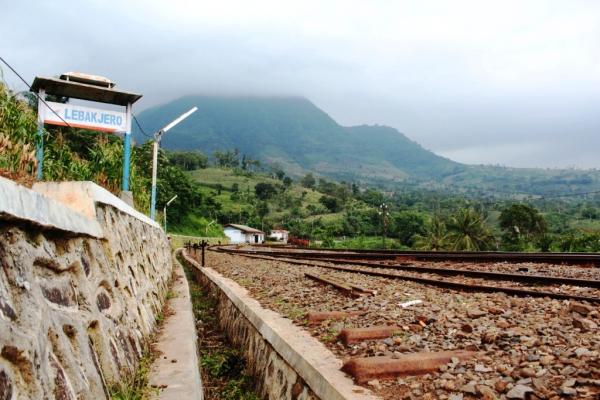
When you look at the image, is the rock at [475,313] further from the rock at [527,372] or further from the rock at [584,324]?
the rock at [527,372]

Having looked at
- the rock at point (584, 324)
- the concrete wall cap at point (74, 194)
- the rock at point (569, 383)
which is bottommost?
the rock at point (569, 383)

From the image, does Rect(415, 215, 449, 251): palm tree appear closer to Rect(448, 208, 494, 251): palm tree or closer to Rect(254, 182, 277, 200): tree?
Rect(448, 208, 494, 251): palm tree

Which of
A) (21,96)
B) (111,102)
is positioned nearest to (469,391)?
(21,96)

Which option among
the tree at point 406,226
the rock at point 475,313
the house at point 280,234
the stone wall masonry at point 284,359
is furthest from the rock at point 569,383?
the house at point 280,234

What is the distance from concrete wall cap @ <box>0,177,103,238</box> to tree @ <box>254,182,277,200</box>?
122 m

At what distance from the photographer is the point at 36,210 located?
8.61ft

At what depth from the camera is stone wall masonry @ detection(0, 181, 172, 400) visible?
7.14 feet

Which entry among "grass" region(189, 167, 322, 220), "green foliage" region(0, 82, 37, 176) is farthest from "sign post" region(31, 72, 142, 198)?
"grass" region(189, 167, 322, 220)

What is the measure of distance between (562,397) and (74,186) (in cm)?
376

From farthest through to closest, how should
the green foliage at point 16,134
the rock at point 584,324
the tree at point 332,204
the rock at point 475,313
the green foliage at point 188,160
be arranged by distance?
1. the green foliage at point 188,160
2. the tree at point 332,204
3. the green foliage at point 16,134
4. the rock at point 475,313
5. the rock at point 584,324

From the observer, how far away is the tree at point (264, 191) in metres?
126

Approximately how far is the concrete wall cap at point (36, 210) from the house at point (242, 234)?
82.5 meters

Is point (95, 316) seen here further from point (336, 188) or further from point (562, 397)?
point (336, 188)

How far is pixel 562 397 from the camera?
269 centimetres
